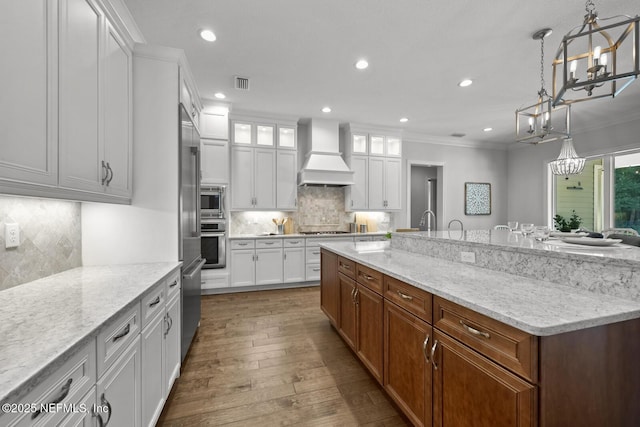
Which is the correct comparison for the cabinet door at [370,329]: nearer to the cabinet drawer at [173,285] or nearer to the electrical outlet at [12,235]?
the cabinet drawer at [173,285]

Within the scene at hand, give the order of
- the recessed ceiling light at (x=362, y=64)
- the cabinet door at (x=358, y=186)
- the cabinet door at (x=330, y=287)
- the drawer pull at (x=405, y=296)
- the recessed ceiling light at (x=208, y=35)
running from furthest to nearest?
the cabinet door at (x=358, y=186) < the recessed ceiling light at (x=362, y=64) < the cabinet door at (x=330, y=287) < the recessed ceiling light at (x=208, y=35) < the drawer pull at (x=405, y=296)

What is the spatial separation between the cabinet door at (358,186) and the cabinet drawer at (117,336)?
164 inches

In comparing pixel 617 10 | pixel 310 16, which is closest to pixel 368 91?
pixel 310 16

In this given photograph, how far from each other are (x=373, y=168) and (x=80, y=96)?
4.49 m

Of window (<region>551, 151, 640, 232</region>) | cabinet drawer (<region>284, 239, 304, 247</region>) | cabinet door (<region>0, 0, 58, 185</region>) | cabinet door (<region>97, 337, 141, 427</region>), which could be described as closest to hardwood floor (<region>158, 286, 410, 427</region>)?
cabinet door (<region>97, 337, 141, 427</region>)

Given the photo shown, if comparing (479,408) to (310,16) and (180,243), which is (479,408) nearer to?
(180,243)

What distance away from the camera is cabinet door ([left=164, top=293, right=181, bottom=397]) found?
1.75 m

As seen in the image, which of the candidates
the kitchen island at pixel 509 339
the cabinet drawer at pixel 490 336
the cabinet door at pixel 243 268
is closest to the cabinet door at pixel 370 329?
the kitchen island at pixel 509 339

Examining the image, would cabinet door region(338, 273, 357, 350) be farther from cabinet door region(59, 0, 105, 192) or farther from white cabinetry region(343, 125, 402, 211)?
white cabinetry region(343, 125, 402, 211)

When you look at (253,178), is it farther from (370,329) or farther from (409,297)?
(409,297)

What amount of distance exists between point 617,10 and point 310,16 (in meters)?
2.57

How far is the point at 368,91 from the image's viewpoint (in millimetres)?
3770

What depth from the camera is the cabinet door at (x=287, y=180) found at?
4676 millimetres

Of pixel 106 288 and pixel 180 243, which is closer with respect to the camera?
pixel 106 288
